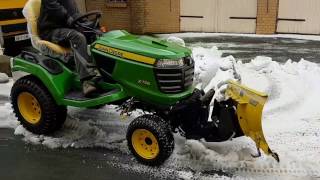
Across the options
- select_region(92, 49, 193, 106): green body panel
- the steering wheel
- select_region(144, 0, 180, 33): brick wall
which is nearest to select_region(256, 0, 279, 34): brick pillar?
select_region(144, 0, 180, 33): brick wall

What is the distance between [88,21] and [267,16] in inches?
299

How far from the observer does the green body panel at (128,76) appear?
4.42m

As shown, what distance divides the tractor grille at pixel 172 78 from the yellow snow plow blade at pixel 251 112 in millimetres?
544

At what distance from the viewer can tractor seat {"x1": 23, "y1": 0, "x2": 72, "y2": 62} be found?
5.00 meters

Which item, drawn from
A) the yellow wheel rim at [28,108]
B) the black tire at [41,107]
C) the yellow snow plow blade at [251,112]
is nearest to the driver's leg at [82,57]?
the black tire at [41,107]

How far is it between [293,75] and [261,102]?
3338 millimetres

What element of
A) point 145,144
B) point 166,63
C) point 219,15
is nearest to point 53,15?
point 166,63

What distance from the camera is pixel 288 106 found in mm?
5949

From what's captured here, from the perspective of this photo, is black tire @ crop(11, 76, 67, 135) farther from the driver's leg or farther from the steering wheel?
the steering wheel

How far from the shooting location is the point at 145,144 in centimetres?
448

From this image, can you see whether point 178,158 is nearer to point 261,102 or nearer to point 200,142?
point 200,142

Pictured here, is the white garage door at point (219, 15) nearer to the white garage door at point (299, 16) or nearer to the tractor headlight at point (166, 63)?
the white garage door at point (299, 16)

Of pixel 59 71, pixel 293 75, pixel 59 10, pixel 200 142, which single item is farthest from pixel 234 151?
pixel 293 75

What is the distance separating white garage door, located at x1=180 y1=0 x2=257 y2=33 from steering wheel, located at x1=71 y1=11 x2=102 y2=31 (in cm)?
734
